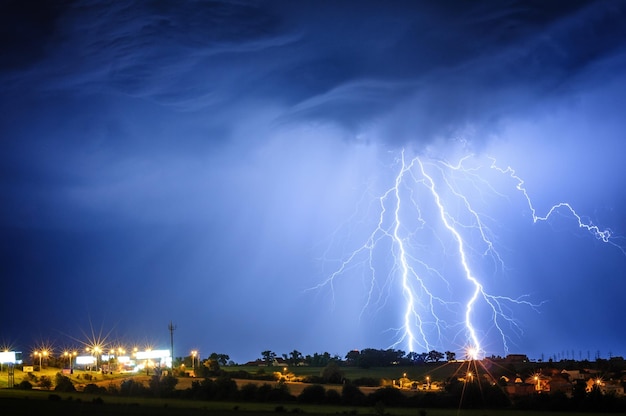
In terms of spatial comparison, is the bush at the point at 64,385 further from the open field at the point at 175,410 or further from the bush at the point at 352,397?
the bush at the point at 352,397

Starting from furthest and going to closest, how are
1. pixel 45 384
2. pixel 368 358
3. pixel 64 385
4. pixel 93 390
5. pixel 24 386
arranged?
1. pixel 368 358
2. pixel 45 384
3. pixel 24 386
4. pixel 64 385
5. pixel 93 390

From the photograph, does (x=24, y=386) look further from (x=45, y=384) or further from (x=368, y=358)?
(x=368, y=358)

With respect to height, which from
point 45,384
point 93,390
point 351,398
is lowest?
point 351,398

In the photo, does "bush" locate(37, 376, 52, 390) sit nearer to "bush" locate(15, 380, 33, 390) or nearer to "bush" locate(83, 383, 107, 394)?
"bush" locate(15, 380, 33, 390)

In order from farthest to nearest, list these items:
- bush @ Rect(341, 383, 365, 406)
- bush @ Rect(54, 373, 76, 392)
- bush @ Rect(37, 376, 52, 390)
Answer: bush @ Rect(37, 376, 52, 390), bush @ Rect(54, 373, 76, 392), bush @ Rect(341, 383, 365, 406)

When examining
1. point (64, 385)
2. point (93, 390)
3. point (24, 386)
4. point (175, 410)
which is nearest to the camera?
point (175, 410)

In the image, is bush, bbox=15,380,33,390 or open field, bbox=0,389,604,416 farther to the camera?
bush, bbox=15,380,33,390

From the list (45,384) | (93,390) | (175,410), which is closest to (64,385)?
(93,390)

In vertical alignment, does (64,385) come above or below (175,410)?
above

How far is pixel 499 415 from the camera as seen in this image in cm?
3397

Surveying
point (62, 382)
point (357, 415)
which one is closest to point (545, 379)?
point (357, 415)

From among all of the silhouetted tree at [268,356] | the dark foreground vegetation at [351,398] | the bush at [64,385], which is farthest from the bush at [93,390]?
the silhouetted tree at [268,356]

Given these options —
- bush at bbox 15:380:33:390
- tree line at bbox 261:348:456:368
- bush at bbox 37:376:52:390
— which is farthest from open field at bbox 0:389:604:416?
tree line at bbox 261:348:456:368

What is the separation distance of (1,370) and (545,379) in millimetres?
47706
